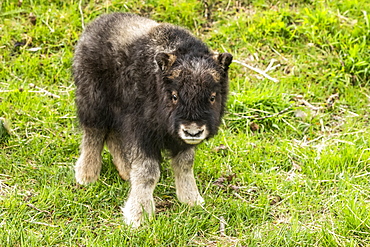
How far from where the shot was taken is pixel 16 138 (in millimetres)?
8508

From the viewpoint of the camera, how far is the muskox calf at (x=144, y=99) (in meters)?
6.50

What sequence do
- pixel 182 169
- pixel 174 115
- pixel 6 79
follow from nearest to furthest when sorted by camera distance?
pixel 174 115
pixel 182 169
pixel 6 79

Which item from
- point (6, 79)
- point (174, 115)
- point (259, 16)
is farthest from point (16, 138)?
point (259, 16)

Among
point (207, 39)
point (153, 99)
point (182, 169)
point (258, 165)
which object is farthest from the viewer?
point (207, 39)

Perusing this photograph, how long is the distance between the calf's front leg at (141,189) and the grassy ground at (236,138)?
0.49ft

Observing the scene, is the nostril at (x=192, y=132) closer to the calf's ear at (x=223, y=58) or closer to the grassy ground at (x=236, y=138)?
the calf's ear at (x=223, y=58)

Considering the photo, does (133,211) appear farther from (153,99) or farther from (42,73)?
(42,73)

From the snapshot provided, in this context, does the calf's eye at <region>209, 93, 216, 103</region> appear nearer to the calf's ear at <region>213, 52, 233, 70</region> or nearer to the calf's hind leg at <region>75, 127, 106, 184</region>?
the calf's ear at <region>213, 52, 233, 70</region>

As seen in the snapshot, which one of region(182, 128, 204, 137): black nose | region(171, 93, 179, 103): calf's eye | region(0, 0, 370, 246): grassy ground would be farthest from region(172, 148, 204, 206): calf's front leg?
region(182, 128, 204, 137): black nose

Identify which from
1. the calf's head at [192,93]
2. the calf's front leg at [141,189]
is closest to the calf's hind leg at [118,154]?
the calf's front leg at [141,189]

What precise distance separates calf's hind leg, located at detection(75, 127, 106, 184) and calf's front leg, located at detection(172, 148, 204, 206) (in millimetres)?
1045

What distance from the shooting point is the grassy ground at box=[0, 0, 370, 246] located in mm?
6801

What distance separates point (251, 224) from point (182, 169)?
110 centimetres

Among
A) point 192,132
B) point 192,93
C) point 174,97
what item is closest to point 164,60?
point 174,97
